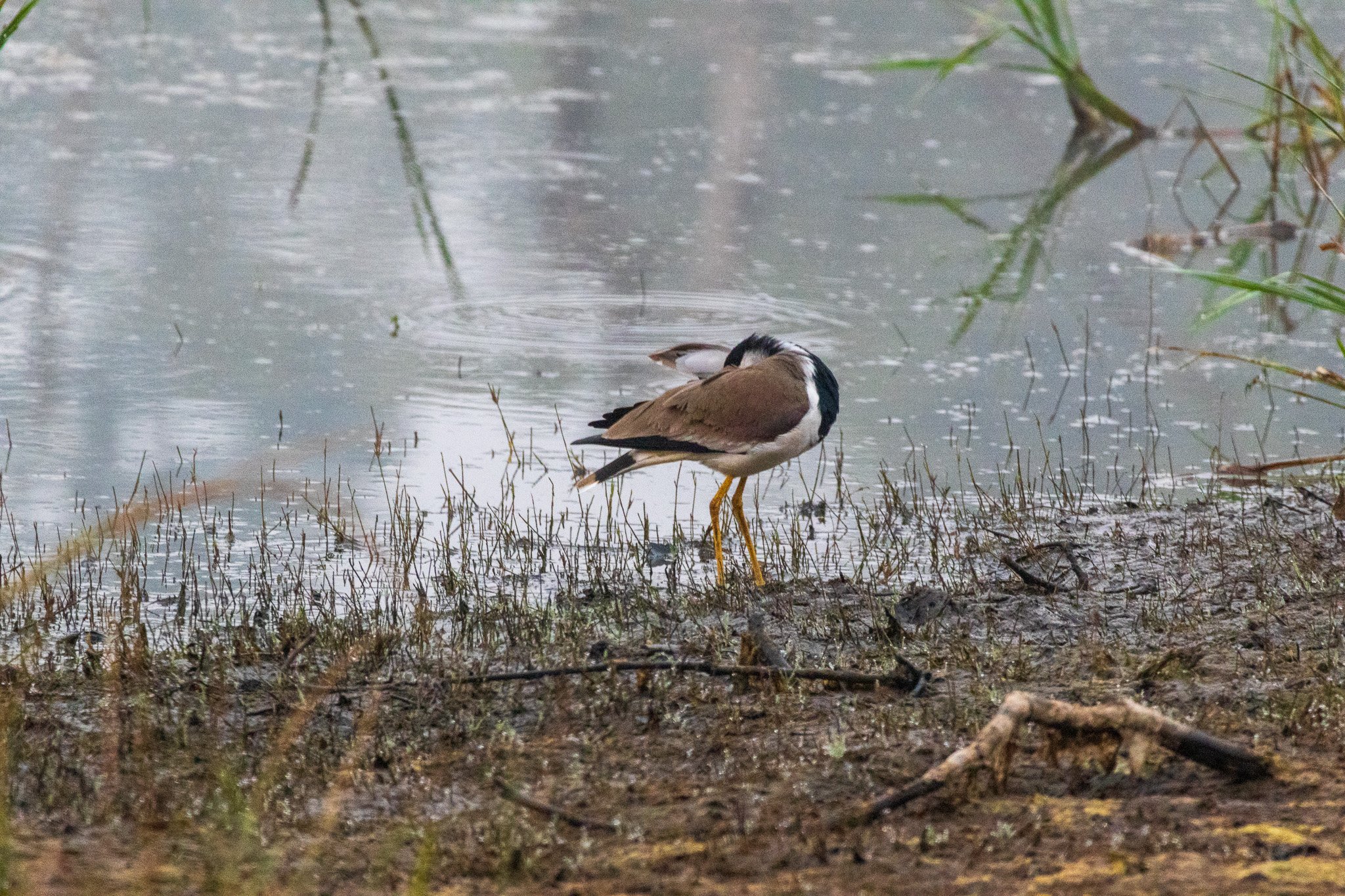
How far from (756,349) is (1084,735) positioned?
2433mm

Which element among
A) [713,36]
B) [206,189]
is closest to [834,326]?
[206,189]

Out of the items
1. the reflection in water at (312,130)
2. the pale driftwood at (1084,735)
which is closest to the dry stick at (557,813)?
the pale driftwood at (1084,735)

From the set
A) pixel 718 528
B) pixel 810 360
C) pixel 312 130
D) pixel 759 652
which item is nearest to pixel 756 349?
pixel 810 360

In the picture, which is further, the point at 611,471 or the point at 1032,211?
the point at 1032,211

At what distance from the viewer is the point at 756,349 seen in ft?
17.8

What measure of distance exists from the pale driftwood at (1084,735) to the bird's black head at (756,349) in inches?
92.4

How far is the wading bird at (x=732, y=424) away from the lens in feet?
16.3

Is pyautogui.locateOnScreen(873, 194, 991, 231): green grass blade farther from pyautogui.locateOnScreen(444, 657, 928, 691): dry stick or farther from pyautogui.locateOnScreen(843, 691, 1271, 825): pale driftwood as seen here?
pyautogui.locateOnScreen(843, 691, 1271, 825): pale driftwood

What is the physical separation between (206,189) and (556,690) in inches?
321

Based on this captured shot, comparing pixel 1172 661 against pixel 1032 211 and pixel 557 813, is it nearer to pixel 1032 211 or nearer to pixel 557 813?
pixel 557 813

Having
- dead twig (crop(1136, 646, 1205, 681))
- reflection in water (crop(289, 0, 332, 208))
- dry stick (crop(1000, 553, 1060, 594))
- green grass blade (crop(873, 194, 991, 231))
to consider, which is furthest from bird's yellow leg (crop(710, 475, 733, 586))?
green grass blade (crop(873, 194, 991, 231))

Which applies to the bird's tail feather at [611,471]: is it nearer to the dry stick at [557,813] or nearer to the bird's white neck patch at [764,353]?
the bird's white neck patch at [764,353]

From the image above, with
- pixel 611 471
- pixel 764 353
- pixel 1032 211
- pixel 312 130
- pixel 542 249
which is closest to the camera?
pixel 611 471

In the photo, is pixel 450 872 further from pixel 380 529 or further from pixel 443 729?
pixel 380 529
